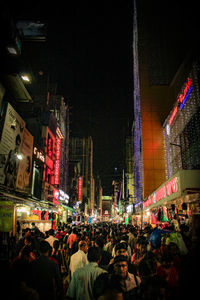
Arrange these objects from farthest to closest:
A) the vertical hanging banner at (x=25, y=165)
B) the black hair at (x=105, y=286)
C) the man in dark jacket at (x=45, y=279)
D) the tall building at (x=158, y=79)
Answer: the tall building at (x=158, y=79) → the vertical hanging banner at (x=25, y=165) → the man in dark jacket at (x=45, y=279) → the black hair at (x=105, y=286)

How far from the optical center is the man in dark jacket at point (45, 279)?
4.17 m

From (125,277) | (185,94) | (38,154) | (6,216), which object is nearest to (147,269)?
(125,277)

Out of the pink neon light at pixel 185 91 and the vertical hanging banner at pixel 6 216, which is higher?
the pink neon light at pixel 185 91

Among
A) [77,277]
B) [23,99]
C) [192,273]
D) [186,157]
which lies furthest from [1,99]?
[186,157]

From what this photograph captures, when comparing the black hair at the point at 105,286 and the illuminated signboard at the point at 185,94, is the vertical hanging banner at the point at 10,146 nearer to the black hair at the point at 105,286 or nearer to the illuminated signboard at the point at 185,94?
the black hair at the point at 105,286

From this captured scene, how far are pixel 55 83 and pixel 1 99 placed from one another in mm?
31658

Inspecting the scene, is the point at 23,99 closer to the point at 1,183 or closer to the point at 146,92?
the point at 1,183

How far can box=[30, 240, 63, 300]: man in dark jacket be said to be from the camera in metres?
4.17

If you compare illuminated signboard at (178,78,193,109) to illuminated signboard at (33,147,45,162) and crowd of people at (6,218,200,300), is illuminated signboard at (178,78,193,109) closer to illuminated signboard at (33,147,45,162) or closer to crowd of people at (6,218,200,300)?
illuminated signboard at (33,147,45,162)

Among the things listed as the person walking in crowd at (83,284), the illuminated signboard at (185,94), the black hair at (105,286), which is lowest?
the person walking in crowd at (83,284)

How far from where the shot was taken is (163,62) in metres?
36.0

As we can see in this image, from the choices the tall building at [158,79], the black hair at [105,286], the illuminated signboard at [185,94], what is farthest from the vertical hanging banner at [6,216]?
the tall building at [158,79]

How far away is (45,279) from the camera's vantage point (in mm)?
4250

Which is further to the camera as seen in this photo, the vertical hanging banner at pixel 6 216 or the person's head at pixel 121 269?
the vertical hanging banner at pixel 6 216
